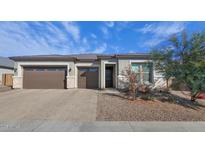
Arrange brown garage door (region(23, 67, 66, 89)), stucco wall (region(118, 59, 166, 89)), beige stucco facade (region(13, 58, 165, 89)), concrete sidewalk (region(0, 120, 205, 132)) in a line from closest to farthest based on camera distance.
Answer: concrete sidewalk (region(0, 120, 205, 132))
stucco wall (region(118, 59, 166, 89))
beige stucco facade (region(13, 58, 165, 89))
brown garage door (region(23, 67, 66, 89))

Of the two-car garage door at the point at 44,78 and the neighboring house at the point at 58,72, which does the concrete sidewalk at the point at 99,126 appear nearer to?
the neighboring house at the point at 58,72

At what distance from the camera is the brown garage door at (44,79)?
55.5 feet

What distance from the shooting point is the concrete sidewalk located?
5.11 m

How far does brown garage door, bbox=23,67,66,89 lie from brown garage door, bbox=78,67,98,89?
1.88 metres

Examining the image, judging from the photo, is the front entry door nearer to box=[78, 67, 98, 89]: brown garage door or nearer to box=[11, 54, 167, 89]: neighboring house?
box=[11, 54, 167, 89]: neighboring house

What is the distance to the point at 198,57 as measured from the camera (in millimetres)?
9445

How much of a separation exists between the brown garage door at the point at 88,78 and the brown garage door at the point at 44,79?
188 centimetres

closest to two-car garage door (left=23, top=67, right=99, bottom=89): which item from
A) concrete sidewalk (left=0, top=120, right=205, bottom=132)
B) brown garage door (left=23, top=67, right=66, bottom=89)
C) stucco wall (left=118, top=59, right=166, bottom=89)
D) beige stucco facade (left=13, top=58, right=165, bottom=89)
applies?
brown garage door (left=23, top=67, right=66, bottom=89)

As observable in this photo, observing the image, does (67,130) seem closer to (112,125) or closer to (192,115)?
(112,125)

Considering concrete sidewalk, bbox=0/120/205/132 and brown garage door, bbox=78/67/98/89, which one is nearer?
concrete sidewalk, bbox=0/120/205/132

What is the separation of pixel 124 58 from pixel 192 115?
9.34 metres

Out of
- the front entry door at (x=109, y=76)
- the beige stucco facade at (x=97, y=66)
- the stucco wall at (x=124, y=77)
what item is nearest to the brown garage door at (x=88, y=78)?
the beige stucco facade at (x=97, y=66)

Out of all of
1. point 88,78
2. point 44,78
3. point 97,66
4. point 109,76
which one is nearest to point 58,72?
point 44,78
